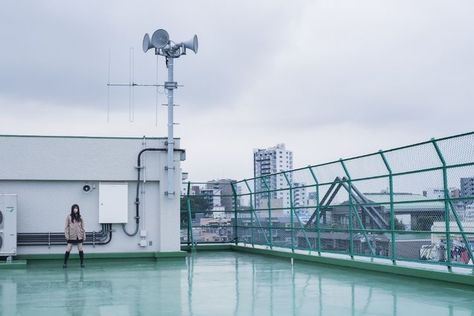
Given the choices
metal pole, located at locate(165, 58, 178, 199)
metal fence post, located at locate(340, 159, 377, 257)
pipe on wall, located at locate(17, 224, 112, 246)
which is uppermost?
metal pole, located at locate(165, 58, 178, 199)

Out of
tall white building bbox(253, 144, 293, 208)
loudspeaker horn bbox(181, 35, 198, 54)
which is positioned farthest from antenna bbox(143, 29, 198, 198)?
tall white building bbox(253, 144, 293, 208)

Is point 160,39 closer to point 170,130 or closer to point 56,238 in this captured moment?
point 170,130

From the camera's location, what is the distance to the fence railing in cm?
1026

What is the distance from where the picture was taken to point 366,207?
12.9 metres

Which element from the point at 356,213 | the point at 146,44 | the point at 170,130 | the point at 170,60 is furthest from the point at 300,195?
the point at 146,44

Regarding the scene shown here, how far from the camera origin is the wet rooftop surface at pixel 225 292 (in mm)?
8242

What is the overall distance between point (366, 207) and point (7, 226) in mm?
9224

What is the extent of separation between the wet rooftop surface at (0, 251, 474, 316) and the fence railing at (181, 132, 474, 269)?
2.16ft

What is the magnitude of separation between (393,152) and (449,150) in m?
1.63

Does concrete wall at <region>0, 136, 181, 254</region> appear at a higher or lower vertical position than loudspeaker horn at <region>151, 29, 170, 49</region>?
lower

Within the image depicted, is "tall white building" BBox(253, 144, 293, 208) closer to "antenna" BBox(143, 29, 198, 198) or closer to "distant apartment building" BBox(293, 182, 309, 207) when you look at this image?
"distant apartment building" BBox(293, 182, 309, 207)

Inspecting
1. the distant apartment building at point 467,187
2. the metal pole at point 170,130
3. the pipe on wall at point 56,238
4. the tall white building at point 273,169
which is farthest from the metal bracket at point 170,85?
the distant apartment building at point 467,187

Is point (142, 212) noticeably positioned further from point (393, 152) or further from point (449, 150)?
point (449, 150)

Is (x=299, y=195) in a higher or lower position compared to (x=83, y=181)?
lower
